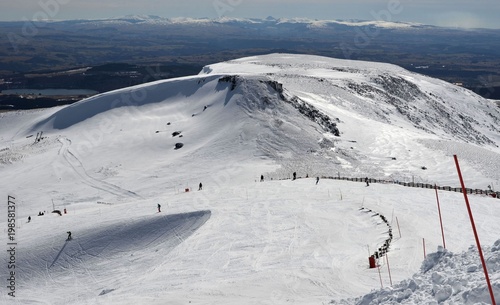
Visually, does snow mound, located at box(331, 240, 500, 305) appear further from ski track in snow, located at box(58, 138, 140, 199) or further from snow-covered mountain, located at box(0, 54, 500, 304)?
ski track in snow, located at box(58, 138, 140, 199)

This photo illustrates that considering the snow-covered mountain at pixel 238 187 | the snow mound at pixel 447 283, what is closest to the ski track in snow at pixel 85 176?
the snow-covered mountain at pixel 238 187

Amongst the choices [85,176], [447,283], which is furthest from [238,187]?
[447,283]

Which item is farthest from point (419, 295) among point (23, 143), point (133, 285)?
point (23, 143)

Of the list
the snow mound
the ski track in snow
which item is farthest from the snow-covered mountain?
the ski track in snow

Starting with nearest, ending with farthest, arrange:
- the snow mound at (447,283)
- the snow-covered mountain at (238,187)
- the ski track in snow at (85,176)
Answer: the snow mound at (447,283) < the snow-covered mountain at (238,187) < the ski track in snow at (85,176)

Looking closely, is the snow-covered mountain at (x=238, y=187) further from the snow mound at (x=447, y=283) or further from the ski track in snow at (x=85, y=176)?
the ski track in snow at (x=85, y=176)

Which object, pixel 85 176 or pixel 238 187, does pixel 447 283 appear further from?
pixel 85 176
